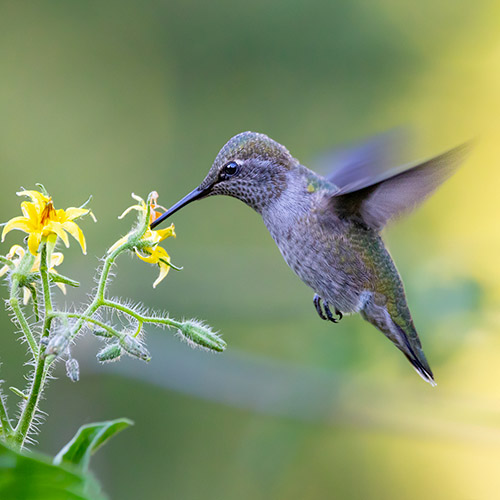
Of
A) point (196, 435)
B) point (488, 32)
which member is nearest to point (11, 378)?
point (196, 435)

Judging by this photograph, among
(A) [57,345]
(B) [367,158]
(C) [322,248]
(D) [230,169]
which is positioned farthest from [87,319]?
(B) [367,158]

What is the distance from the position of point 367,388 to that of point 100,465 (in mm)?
2467

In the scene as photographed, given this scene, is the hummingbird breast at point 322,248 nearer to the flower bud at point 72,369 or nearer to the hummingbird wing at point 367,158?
the hummingbird wing at point 367,158

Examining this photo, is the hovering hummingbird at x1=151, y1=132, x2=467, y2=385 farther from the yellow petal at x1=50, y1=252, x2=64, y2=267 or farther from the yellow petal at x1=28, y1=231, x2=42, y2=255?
the yellow petal at x1=28, y1=231, x2=42, y2=255

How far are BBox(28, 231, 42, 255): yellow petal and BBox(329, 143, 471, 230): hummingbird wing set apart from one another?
1.17 meters

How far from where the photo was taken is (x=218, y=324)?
6.66 meters

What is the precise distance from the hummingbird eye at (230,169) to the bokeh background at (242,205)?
1761 millimetres

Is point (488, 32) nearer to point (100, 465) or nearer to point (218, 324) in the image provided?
point (218, 324)

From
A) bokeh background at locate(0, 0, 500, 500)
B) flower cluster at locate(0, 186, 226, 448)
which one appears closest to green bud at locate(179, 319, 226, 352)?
flower cluster at locate(0, 186, 226, 448)

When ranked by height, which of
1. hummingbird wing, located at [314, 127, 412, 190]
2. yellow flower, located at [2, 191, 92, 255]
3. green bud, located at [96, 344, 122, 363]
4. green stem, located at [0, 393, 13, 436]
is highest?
hummingbird wing, located at [314, 127, 412, 190]

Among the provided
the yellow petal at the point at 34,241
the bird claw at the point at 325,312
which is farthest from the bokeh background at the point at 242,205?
the yellow petal at the point at 34,241

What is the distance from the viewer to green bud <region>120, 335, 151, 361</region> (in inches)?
71.2

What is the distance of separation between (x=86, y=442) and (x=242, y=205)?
6.33 metres

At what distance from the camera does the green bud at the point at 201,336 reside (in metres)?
1.98
